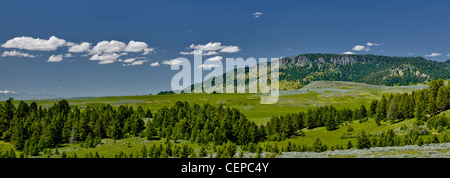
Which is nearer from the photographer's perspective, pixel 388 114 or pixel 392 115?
pixel 392 115

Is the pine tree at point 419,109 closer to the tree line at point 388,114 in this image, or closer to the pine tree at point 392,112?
the tree line at point 388,114

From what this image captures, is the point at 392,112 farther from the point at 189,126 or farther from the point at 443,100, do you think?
the point at 189,126

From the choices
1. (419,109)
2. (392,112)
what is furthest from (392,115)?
(419,109)

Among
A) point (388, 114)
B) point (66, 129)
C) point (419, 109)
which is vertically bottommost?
point (66, 129)

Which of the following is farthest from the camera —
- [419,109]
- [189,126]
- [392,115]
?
[392,115]

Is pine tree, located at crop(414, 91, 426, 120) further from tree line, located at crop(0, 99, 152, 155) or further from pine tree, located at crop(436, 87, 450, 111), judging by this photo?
tree line, located at crop(0, 99, 152, 155)

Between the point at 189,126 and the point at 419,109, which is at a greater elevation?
the point at 419,109

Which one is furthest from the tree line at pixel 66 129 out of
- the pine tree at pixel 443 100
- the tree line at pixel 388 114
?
the pine tree at pixel 443 100

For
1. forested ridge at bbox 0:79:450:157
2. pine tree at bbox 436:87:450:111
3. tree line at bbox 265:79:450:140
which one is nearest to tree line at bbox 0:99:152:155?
forested ridge at bbox 0:79:450:157

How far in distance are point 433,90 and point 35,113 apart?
141580 mm

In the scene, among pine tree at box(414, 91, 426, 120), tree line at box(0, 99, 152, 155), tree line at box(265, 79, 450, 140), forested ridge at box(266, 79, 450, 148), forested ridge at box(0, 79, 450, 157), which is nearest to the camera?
forested ridge at box(0, 79, 450, 157)

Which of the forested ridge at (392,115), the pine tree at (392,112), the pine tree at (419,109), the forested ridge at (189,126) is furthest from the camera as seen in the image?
the pine tree at (392,112)
